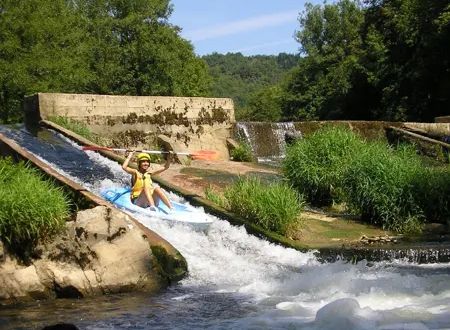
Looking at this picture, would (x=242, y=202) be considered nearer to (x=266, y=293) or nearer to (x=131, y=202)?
(x=131, y=202)

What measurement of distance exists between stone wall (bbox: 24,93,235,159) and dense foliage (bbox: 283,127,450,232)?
605 cm

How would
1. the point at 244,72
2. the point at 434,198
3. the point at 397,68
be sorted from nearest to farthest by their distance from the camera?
1. the point at 434,198
2. the point at 397,68
3. the point at 244,72

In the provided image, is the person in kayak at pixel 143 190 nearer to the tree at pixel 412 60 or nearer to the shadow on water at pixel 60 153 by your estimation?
the shadow on water at pixel 60 153

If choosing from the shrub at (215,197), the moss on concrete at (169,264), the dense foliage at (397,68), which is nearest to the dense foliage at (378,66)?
the dense foliage at (397,68)

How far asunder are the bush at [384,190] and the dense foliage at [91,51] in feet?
64.9

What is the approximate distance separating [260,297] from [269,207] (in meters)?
3.22

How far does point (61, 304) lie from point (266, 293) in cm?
230

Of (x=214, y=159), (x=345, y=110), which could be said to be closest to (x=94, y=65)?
(x=345, y=110)

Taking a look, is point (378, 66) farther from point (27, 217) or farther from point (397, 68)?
point (27, 217)

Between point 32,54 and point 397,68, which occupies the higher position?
point 32,54

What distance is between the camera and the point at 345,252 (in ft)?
30.6

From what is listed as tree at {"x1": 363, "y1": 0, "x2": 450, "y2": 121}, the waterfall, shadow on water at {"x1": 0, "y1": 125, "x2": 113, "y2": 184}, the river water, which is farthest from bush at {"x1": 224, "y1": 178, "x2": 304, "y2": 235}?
tree at {"x1": 363, "y1": 0, "x2": 450, "y2": 121}

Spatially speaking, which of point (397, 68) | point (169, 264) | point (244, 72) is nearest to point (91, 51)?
point (397, 68)

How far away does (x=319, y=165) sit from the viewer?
43.1ft
